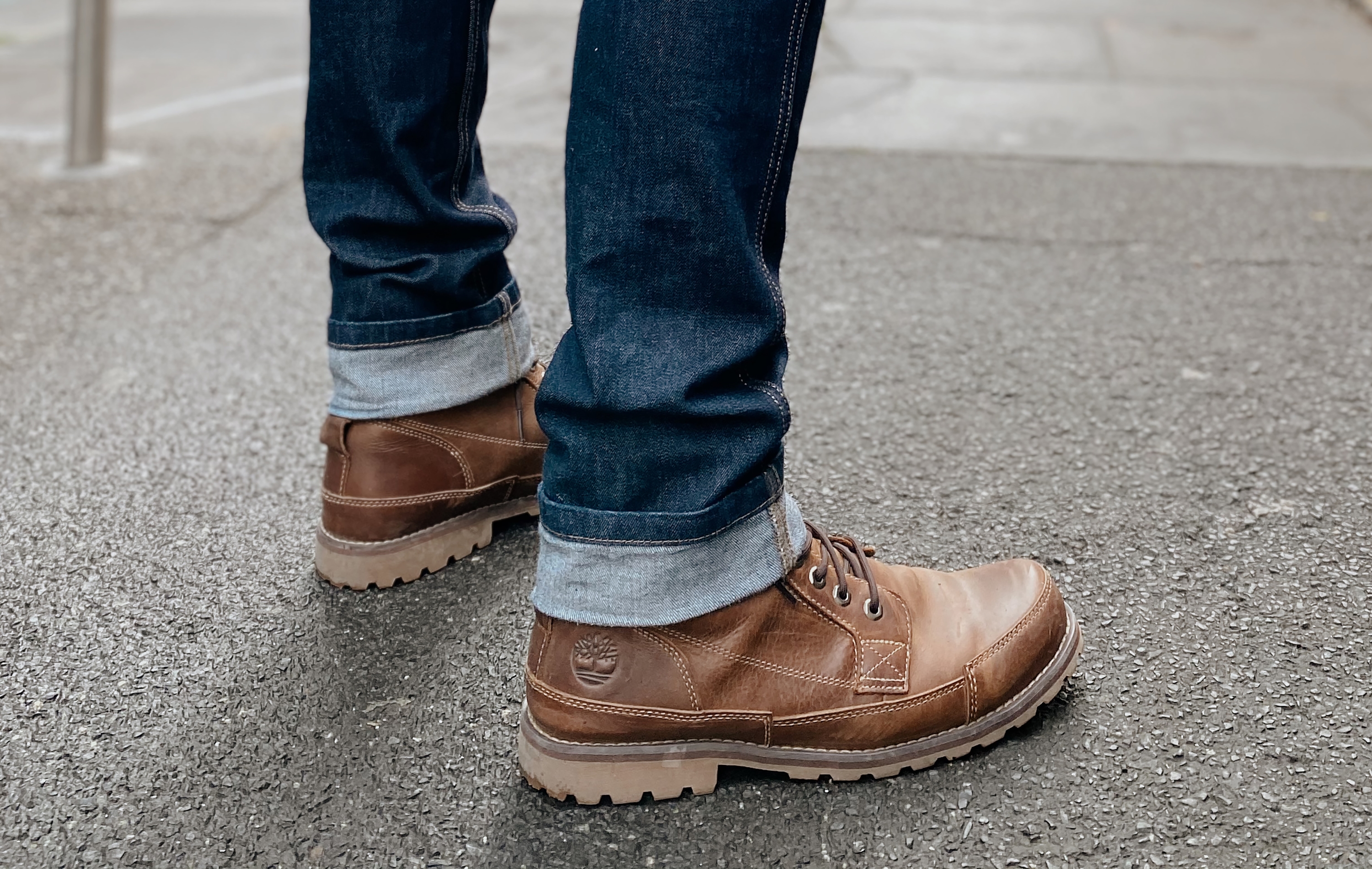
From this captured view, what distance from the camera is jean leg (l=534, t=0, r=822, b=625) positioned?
0.81 meters

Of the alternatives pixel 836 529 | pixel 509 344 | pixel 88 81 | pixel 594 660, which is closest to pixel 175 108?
pixel 88 81

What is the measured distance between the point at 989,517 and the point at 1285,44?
3544mm

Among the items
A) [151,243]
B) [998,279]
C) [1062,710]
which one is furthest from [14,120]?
[1062,710]

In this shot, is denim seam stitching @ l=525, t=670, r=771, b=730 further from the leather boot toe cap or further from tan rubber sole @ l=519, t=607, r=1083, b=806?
the leather boot toe cap

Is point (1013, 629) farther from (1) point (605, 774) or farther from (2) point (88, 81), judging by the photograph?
(2) point (88, 81)

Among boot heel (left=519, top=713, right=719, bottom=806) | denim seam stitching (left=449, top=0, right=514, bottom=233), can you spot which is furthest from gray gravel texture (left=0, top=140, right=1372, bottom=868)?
denim seam stitching (left=449, top=0, right=514, bottom=233)

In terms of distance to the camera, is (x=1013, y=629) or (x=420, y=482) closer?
(x=1013, y=629)

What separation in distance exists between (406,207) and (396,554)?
37cm

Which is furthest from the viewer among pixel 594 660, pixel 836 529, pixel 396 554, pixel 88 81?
pixel 88 81

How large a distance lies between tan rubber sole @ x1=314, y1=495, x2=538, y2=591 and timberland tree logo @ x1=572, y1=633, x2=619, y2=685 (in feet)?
1.19

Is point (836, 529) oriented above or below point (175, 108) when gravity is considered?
above

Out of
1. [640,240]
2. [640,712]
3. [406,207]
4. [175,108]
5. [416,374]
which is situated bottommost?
[175,108]

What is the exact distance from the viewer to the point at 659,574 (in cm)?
93

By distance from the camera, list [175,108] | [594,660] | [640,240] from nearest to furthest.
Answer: [640,240] → [594,660] → [175,108]
